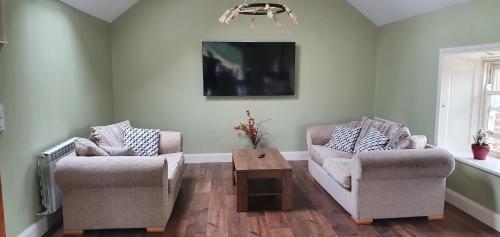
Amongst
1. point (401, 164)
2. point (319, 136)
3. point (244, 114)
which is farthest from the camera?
point (244, 114)

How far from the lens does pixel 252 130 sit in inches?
214

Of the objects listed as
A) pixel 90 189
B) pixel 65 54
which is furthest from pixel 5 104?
pixel 65 54

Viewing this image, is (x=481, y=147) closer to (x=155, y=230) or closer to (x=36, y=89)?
(x=155, y=230)

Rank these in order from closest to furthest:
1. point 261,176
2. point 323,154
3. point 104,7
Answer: point 261,176, point 323,154, point 104,7

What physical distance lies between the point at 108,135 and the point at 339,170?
8.30 ft

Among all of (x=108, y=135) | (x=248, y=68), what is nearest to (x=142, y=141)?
(x=108, y=135)

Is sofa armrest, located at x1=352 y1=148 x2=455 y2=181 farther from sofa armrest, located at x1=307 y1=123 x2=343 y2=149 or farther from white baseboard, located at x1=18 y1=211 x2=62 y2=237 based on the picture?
white baseboard, located at x1=18 y1=211 x2=62 y2=237

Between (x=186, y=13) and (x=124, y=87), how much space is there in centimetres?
145

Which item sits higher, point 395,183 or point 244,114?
point 244,114

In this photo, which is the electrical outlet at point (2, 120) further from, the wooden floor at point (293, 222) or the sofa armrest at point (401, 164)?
the sofa armrest at point (401, 164)

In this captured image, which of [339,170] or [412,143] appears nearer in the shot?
[412,143]

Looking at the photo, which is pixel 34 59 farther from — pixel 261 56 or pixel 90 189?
pixel 261 56

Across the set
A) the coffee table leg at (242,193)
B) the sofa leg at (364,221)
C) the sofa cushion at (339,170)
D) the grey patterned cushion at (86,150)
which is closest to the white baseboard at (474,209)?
the sofa leg at (364,221)

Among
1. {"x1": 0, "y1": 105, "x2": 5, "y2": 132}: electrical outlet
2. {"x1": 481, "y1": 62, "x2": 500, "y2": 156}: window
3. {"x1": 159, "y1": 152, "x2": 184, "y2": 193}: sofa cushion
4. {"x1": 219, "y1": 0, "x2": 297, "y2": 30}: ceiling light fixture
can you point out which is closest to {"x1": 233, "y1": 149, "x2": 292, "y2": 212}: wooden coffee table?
{"x1": 159, "y1": 152, "x2": 184, "y2": 193}: sofa cushion
